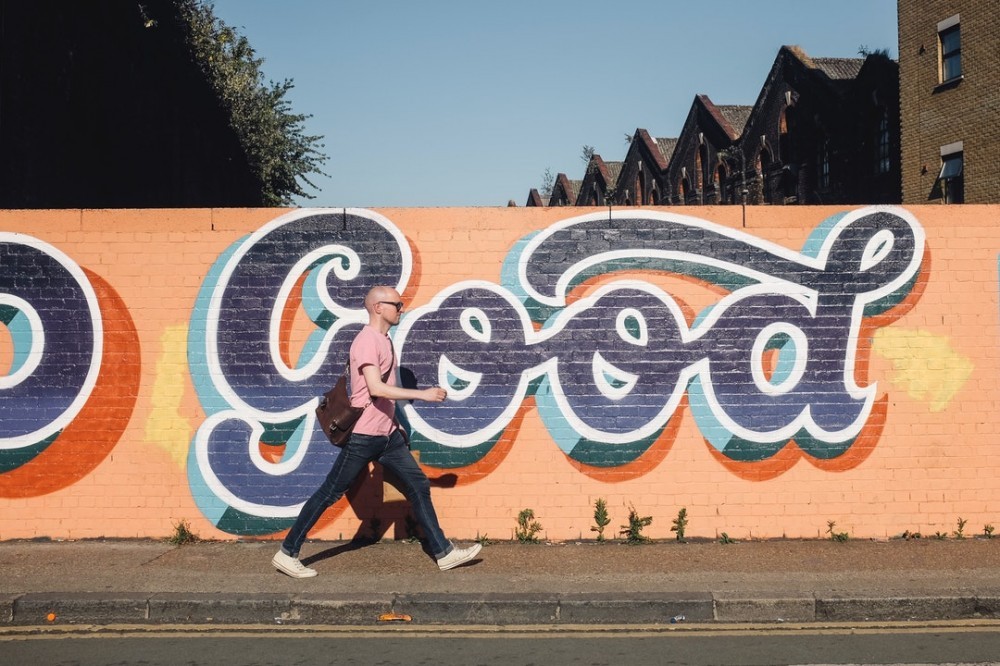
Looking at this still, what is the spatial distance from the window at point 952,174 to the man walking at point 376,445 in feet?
72.4

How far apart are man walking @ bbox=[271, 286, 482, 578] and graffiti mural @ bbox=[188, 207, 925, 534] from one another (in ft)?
3.35

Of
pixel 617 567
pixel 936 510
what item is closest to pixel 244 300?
pixel 617 567

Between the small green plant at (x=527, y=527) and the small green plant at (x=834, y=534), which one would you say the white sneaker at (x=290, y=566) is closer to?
the small green plant at (x=527, y=527)

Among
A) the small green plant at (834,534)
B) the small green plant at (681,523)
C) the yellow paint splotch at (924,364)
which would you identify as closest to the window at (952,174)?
the yellow paint splotch at (924,364)

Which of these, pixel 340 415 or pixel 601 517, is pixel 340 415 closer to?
pixel 340 415

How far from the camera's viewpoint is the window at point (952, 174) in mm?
24906

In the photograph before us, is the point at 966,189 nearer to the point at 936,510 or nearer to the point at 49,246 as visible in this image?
the point at 936,510

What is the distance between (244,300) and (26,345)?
1780 mm

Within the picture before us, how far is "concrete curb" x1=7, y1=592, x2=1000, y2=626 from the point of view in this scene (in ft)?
19.7

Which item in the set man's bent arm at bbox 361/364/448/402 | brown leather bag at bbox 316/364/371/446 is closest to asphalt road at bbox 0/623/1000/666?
brown leather bag at bbox 316/364/371/446

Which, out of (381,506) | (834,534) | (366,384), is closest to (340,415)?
(366,384)

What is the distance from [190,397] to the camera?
25.7 feet

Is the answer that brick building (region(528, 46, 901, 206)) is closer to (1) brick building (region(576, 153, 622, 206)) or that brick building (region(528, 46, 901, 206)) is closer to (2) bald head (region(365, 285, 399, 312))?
(1) brick building (region(576, 153, 622, 206))

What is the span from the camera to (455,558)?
6.83m
